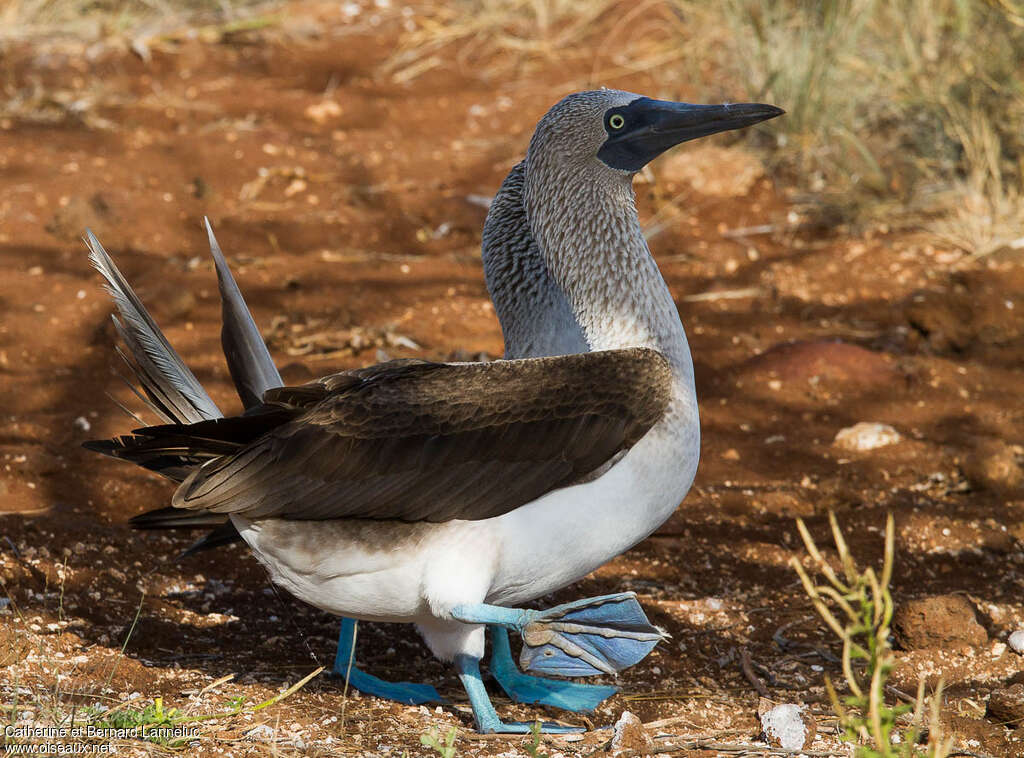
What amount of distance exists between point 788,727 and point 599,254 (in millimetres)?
1314

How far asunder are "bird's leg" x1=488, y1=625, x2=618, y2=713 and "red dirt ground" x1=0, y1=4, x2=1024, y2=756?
A: 2.1 inches

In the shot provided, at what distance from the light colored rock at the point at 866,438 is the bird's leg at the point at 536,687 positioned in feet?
6.45

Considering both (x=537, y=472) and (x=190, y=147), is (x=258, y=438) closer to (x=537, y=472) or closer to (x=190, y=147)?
(x=537, y=472)

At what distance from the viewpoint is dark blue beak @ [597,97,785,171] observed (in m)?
3.48

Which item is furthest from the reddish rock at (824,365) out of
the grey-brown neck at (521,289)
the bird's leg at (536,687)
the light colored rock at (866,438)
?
the bird's leg at (536,687)

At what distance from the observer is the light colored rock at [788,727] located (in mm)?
2914

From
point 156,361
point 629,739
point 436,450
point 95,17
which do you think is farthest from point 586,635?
point 95,17

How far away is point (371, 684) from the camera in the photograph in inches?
134

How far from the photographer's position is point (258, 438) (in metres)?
3.15

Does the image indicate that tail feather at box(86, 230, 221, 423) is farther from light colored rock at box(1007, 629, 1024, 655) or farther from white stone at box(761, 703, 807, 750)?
light colored rock at box(1007, 629, 1024, 655)

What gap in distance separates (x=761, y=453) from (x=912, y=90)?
3.16 m

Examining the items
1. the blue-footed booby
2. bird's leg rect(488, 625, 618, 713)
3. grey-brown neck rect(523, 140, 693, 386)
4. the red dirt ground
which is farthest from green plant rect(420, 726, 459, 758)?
grey-brown neck rect(523, 140, 693, 386)

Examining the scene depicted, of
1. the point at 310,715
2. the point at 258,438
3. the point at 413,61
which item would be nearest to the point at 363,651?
the point at 310,715

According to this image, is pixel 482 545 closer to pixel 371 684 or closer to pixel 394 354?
pixel 371 684
